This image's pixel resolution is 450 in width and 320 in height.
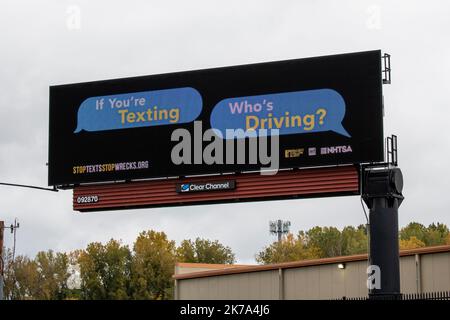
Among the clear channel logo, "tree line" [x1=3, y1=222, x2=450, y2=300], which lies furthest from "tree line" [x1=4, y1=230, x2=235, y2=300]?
the clear channel logo

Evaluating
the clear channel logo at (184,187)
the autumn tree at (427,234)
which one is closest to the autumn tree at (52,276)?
the autumn tree at (427,234)

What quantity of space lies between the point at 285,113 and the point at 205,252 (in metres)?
82.2

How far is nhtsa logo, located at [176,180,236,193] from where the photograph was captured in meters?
33.4

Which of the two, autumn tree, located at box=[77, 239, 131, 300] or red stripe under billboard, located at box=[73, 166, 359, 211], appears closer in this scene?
red stripe under billboard, located at box=[73, 166, 359, 211]

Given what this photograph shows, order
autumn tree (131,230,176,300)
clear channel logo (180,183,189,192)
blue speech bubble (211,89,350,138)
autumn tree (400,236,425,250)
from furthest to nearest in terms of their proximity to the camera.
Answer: autumn tree (400,236,425,250)
autumn tree (131,230,176,300)
clear channel logo (180,183,189,192)
blue speech bubble (211,89,350,138)

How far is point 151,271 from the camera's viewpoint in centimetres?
10088

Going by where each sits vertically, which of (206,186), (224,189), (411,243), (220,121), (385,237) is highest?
(411,243)

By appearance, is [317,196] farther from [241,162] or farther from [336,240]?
[336,240]

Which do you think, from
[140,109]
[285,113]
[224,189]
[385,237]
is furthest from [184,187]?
[385,237]

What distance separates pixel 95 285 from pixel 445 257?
69.5 meters

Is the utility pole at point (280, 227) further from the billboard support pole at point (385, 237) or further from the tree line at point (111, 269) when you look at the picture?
the billboard support pole at point (385, 237)

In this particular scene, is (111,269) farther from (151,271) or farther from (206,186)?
(206,186)

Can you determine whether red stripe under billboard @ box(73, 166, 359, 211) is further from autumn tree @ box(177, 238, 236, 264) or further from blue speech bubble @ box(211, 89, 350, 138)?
Answer: autumn tree @ box(177, 238, 236, 264)

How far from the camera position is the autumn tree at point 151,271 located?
99.2 m
